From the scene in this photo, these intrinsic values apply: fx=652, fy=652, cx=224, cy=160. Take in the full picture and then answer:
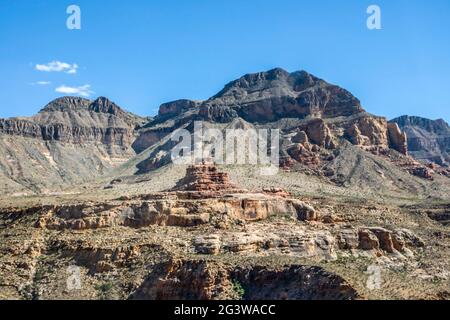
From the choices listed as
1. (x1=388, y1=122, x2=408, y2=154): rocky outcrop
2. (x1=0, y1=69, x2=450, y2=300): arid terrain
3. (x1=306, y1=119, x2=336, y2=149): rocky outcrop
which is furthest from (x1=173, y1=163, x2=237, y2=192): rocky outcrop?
(x1=388, y1=122, x2=408, y2=154): rocky outcrop

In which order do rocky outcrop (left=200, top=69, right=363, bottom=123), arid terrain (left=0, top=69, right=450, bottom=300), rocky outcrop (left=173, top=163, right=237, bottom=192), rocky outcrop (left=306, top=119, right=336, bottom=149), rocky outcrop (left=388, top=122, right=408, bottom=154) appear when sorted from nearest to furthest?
arid terrain (left=0, top=69, right=450, bottom=300), rocky outcrop (left=173, top=163, right=237, bottom=192), rocky outcrop (left=306, top=119, right=336, bottom=149), rocky outcrop (left=388, top=122, right=408, bottom=154), rocky outcrop (left=200, top=69, right=363, bottom=123)

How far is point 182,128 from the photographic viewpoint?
556 feet

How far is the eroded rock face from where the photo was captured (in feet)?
151

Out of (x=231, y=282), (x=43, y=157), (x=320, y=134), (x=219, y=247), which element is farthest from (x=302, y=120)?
(x=231, y=282)

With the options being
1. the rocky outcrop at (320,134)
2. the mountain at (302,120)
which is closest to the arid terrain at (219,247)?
the mountain at (302,120)

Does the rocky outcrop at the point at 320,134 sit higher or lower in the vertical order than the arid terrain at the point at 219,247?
higher

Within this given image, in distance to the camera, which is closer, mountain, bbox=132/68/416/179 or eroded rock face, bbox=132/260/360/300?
eroded rock face, bbox=132/260/360/300

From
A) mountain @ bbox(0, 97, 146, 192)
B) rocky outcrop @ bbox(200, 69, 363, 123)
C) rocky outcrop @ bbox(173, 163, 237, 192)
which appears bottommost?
rocky outcrop @ bbox(173, 163, 237, 192)

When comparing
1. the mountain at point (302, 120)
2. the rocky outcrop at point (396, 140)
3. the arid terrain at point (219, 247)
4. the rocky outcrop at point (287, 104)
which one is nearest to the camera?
the arid terrain at point (219, 247)

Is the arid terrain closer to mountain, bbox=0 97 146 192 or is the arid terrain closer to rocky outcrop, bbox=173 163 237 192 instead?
rocky outcrop, bbox=173 163 237 192

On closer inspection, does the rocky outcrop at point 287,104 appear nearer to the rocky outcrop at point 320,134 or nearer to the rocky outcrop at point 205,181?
the rocky outcrop at point 320,134

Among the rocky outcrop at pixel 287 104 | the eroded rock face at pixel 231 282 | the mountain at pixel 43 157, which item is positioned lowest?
the eroded rock face at pixel 231 282

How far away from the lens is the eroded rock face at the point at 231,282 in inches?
1806
